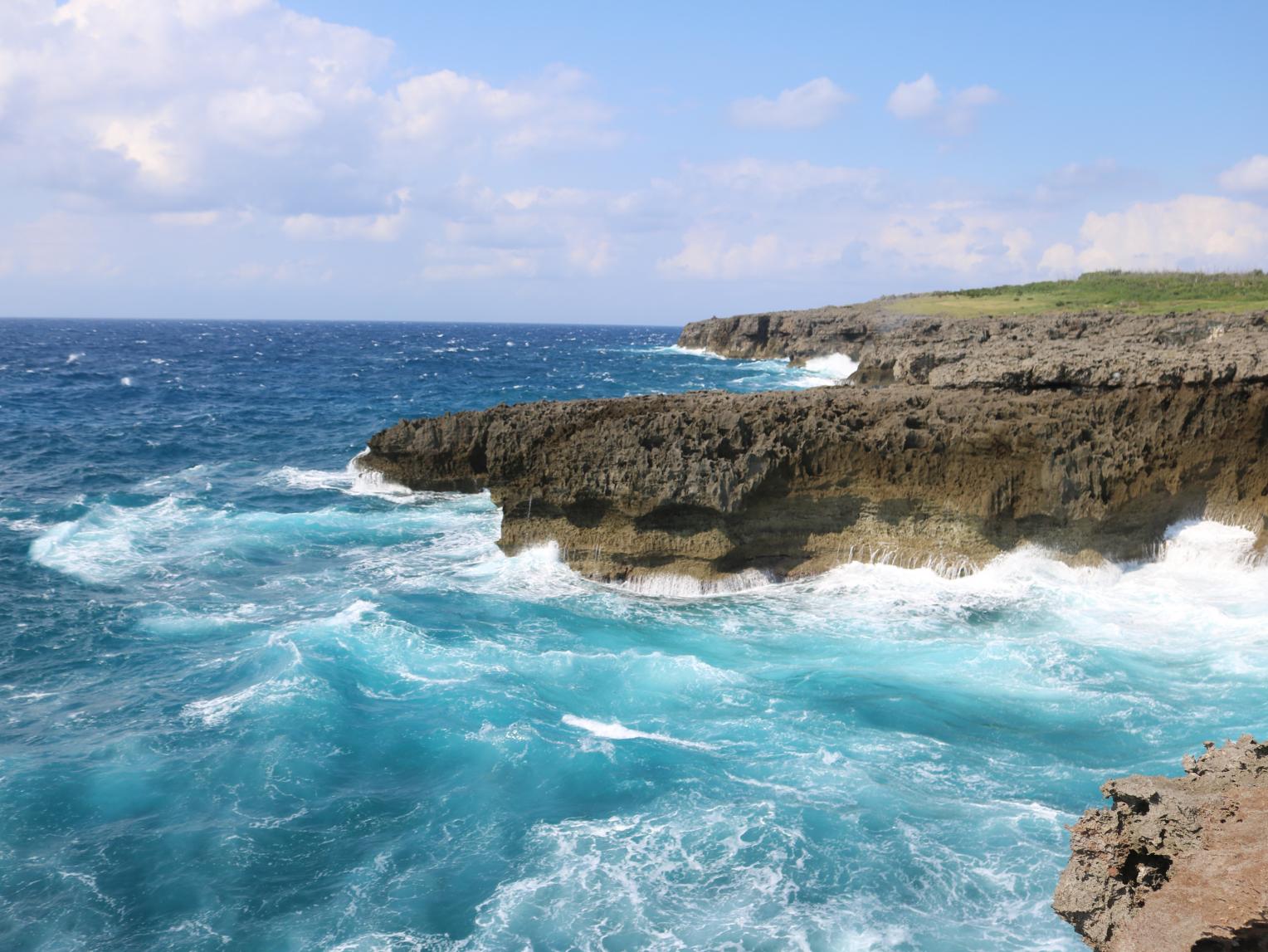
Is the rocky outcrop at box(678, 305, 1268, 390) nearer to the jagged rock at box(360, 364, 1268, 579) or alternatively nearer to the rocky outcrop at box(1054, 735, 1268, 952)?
the jagged rock at box(360, 364, 1268, 579)

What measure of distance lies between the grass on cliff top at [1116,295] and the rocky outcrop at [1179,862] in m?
58.6

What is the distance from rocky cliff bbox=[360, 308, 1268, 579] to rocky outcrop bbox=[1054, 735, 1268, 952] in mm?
16456

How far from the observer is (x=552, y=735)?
54.7 ft

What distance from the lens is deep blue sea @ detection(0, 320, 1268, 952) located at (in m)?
12.0

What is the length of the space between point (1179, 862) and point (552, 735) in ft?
39.4

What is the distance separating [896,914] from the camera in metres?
11.7

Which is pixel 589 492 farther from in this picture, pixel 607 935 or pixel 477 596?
pixel 607 935

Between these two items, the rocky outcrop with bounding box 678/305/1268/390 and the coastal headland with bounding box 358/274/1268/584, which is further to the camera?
the rocky outcrop with bounding box 678/305/1268/390

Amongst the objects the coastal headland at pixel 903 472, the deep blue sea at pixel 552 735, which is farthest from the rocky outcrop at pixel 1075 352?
the deep blue sea at pixel 552 735

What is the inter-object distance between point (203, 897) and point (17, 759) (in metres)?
6.31

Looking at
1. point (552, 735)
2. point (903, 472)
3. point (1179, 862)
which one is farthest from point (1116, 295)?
point (1179, 862)

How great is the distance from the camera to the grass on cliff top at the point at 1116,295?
63719 mm

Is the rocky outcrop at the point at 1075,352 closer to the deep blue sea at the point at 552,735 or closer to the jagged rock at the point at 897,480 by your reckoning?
the jagged rock at the point at 897,480

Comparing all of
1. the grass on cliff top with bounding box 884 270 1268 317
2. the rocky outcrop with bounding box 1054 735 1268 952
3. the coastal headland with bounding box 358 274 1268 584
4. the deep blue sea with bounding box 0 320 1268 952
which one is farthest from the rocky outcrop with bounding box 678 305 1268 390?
the rocky outcrop with bounding box 1054 735 1268 952
